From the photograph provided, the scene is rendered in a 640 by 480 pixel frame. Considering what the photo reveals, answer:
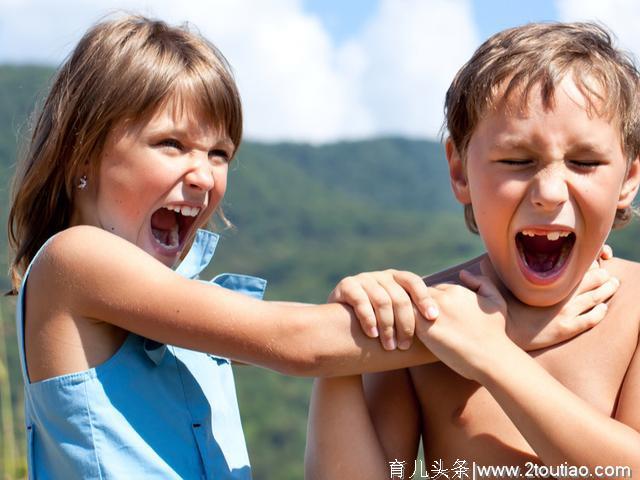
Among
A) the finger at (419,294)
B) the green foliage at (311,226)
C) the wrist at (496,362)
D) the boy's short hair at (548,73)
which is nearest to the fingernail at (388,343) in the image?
the finger at (419,294)

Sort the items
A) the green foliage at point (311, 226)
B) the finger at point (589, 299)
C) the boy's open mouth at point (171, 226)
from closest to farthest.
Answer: the finger at point (589, 299) → the boy's open mouth at point (171, 226) → the green foliage at point (311, 226)

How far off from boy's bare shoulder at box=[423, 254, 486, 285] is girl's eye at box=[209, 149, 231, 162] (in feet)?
2.13

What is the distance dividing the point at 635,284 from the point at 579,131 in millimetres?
463

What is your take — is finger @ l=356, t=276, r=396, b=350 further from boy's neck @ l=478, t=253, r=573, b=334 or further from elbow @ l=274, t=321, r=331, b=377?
Result: boy's neck @ l=478, t=253, r=573, b=334

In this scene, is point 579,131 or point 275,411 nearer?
point 579,131

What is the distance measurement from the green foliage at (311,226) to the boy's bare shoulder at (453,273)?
2857 centimetres

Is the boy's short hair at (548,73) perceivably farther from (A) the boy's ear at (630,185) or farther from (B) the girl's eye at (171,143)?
(B) the girl's eye at (171,143)

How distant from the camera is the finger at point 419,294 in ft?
8.22

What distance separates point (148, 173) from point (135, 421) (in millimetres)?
638

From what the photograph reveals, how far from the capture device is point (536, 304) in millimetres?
2697

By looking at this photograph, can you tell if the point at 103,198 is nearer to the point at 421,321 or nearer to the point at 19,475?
the point at 421,321

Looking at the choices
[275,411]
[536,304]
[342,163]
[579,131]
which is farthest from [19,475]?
[342,163]

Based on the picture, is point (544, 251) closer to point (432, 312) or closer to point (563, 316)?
point (563, 316)

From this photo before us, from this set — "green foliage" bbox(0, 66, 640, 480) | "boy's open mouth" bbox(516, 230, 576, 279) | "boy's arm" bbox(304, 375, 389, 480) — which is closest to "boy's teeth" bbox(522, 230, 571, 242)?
"boy's open mouth" bbox(516, 230, 576, 279)
